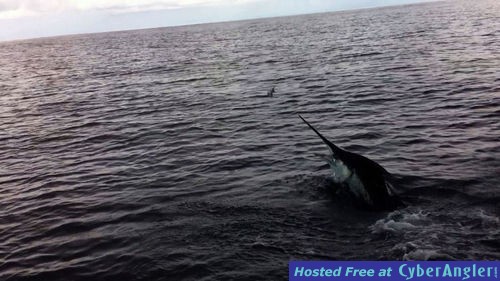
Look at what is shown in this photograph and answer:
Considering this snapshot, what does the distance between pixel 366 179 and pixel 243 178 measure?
440 cm

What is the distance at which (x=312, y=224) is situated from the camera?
34.5 ft

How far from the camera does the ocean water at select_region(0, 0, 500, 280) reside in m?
9.43

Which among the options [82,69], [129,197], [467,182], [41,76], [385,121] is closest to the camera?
[467,182]

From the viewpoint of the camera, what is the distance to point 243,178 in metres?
14.0

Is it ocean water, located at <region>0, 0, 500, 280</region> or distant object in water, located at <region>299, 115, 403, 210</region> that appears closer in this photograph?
ocean water, located at <region>0, 0, 500, 280</region>

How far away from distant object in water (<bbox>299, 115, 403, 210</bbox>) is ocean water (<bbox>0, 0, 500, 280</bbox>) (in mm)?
363

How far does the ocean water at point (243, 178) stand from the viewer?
9430 millimetres

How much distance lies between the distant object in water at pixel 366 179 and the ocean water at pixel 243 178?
0.36 m

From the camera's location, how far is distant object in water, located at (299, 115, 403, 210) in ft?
35.4

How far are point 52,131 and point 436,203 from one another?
19319 millimetres

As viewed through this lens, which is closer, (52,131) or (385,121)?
(385,121)

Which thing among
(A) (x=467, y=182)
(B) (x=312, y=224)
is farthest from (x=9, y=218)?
(A) (x=467, y=182)

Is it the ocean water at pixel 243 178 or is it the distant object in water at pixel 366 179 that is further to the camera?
the distant object in water at pixel 366 179

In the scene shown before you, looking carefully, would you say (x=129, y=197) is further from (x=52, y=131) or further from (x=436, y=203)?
(x=52, y=131)
